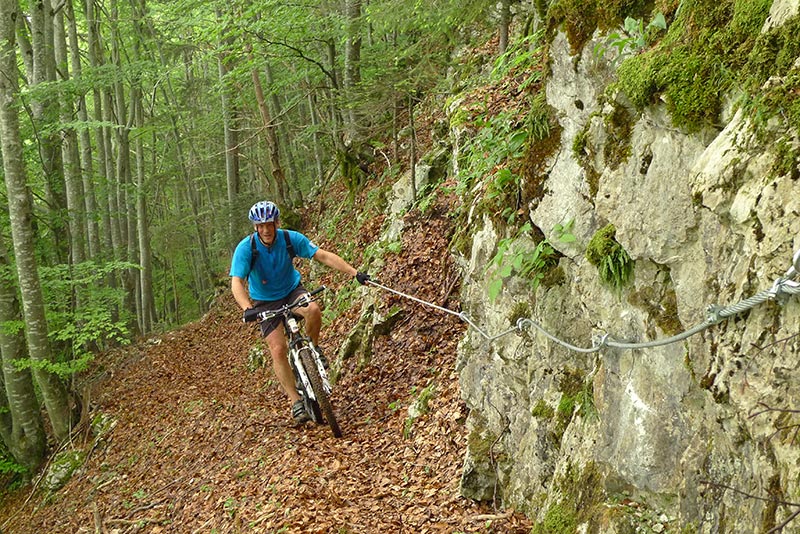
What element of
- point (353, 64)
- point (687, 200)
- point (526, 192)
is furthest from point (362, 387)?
point (353, 64)

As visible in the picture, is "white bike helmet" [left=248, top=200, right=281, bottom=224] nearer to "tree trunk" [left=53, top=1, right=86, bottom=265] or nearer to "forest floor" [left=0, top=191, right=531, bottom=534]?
"forest floor" [left=0, top=191, right=531, bottom=534]

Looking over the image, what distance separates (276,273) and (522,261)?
3.60 m

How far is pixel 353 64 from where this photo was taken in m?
13.1

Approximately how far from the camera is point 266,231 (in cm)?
673

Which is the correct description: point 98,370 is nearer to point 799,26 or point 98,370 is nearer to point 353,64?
point 353,64

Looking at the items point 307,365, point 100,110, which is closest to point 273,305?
point 307,365

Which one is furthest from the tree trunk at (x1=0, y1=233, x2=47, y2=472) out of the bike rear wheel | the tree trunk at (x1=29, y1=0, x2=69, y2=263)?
the bike rear wheel

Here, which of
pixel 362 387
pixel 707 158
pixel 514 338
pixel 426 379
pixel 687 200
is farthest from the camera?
pixel 362 387

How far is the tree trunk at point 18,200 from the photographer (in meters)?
9.51

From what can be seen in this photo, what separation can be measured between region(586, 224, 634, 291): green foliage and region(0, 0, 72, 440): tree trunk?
9.74 m

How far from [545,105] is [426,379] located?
3.63m

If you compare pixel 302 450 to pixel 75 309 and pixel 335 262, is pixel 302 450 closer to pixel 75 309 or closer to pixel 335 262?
pixel 335 262

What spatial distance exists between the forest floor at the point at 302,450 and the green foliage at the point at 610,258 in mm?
1928

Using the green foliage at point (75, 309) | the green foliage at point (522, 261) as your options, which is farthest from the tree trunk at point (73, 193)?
the green foliage at point (522, 261)
